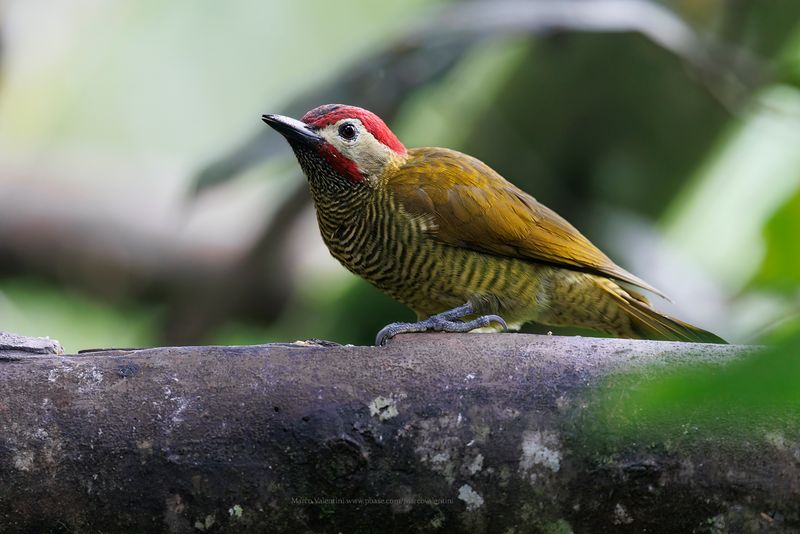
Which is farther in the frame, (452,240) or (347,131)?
(347,131)

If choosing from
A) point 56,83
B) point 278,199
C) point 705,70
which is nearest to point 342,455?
point 705,70

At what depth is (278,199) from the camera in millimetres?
5871

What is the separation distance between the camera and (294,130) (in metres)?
3.18

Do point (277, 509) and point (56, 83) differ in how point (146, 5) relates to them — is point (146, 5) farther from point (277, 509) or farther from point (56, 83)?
point (277, 509)

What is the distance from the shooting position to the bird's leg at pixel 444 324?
8.32ft

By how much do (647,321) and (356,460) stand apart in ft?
4.95

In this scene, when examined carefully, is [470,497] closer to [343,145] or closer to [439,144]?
[343,145]

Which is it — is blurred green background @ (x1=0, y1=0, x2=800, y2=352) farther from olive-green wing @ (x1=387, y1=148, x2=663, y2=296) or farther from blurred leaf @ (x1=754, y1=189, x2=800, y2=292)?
blurred leaf @ (x1=754, y1=189, x2=800, y2=292)

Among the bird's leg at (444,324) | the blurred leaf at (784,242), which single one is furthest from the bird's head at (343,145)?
the blurred leaf at (784,242)

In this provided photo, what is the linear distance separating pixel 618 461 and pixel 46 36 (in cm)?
576

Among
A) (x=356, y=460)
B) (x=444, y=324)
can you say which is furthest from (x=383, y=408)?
(x=444, y=324)

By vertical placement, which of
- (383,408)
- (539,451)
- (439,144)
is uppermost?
(439,144)

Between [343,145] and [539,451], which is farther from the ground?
[343,145]

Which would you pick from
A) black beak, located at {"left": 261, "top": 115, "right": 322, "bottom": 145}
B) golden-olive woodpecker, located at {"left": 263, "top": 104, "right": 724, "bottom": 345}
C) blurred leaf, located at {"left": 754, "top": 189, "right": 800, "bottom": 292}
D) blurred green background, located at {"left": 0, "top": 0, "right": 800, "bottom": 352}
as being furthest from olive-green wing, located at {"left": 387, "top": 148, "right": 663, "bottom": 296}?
blurred leaf, located at {"left": 754, "top": 189, "right": 800, "bottom": 292}
